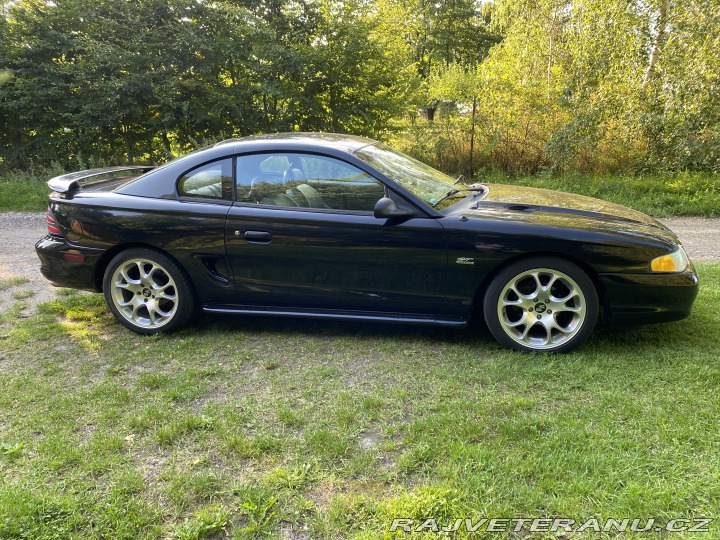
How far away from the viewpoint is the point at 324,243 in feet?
10.9

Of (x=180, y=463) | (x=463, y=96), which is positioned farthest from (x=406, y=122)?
(x=180, y=463)

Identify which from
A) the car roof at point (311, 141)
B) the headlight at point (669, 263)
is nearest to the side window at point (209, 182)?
the car roof at point (311, 141)

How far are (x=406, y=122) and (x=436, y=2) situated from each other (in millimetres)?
17740

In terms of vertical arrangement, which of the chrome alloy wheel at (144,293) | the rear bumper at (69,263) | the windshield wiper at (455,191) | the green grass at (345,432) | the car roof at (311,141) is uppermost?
the car roof at (311,141)

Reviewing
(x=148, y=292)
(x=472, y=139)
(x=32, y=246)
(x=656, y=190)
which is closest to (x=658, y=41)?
(x=656, y=190)

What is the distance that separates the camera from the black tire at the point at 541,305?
308 cm

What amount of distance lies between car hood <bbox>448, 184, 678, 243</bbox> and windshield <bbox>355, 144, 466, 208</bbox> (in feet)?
0.71

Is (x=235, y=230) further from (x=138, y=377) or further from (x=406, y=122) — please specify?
(x=406, y=122)

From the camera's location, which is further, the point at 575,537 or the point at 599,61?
the point at 599,61

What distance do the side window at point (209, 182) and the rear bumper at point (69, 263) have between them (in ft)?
2.71

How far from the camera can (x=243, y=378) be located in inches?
118

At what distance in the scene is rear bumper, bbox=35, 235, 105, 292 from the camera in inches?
145

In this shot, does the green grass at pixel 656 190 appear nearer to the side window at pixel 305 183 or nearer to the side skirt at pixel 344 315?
the side skirt at pixel 344 315

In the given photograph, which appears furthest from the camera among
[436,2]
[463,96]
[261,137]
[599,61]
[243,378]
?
[436,2]
